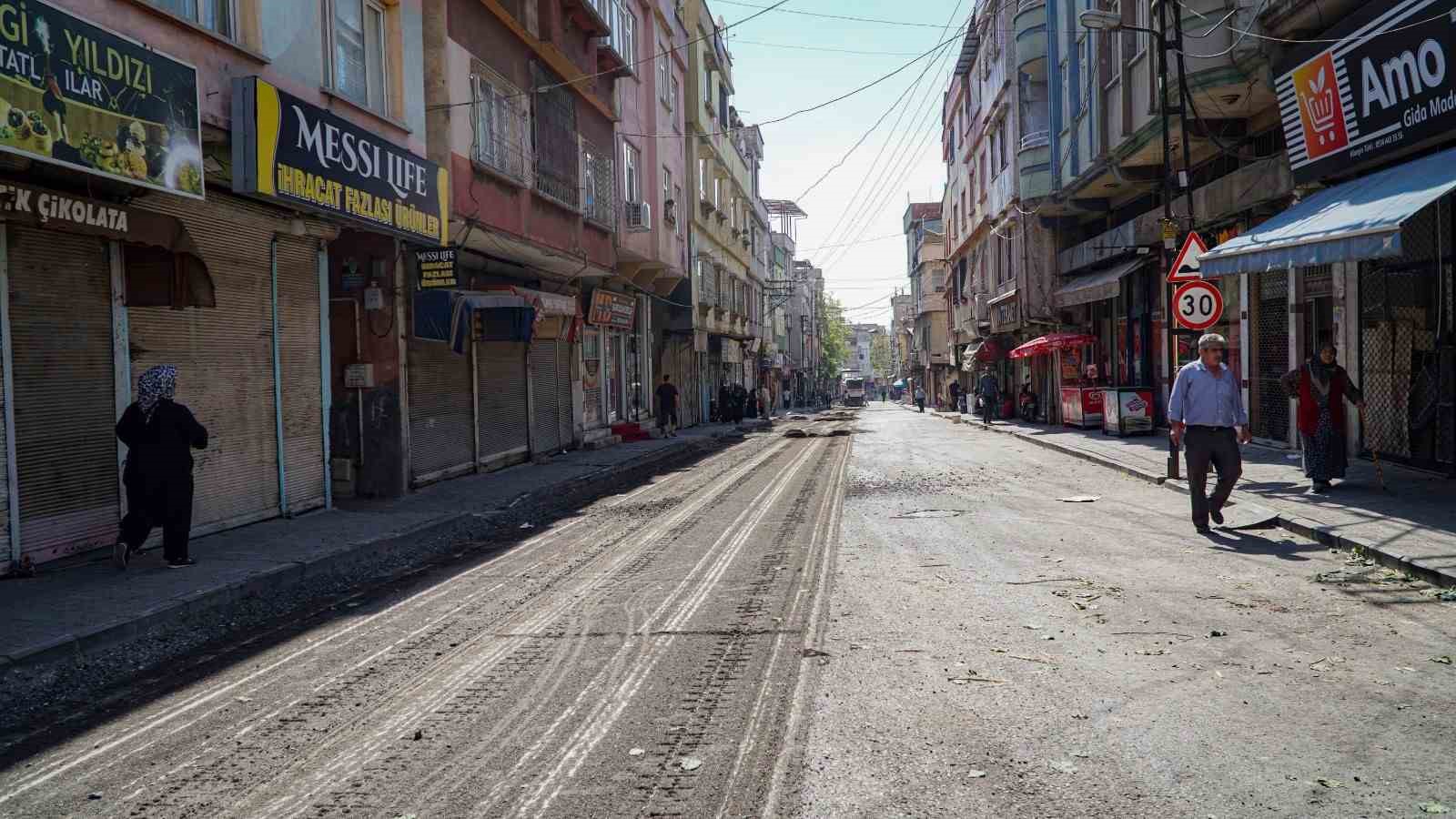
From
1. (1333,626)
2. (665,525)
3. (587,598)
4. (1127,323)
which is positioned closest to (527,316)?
(665,525)

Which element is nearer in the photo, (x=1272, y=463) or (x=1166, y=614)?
(x=1166, y=614)

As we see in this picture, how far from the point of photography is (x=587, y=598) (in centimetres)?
702

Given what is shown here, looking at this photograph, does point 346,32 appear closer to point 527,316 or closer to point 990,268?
point 527,316

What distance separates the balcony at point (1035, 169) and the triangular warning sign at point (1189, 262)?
1617cm

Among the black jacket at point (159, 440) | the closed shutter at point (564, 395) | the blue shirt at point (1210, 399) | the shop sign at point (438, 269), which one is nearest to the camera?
the black jacket at point (159, 440)

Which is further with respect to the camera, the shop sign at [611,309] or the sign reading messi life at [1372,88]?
the shop sign at [611,309]

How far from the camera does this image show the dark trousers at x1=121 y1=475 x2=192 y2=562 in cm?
823

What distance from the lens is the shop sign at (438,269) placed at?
1427 cm

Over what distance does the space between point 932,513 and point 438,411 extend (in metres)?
8.24

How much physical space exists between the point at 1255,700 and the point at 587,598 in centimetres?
418

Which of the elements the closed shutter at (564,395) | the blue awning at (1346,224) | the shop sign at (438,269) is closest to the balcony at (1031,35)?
the closed shutter at (564,395)

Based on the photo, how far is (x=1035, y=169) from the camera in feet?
96.1

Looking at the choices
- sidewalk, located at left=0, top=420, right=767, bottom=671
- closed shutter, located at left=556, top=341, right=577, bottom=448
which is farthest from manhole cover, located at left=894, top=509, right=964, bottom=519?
closed shutter, located at left=556, top=341, right=577, bottom=448

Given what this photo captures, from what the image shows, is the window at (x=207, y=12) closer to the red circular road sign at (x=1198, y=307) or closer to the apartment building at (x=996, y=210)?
the red circular road sign at (x=1198, y=307)
